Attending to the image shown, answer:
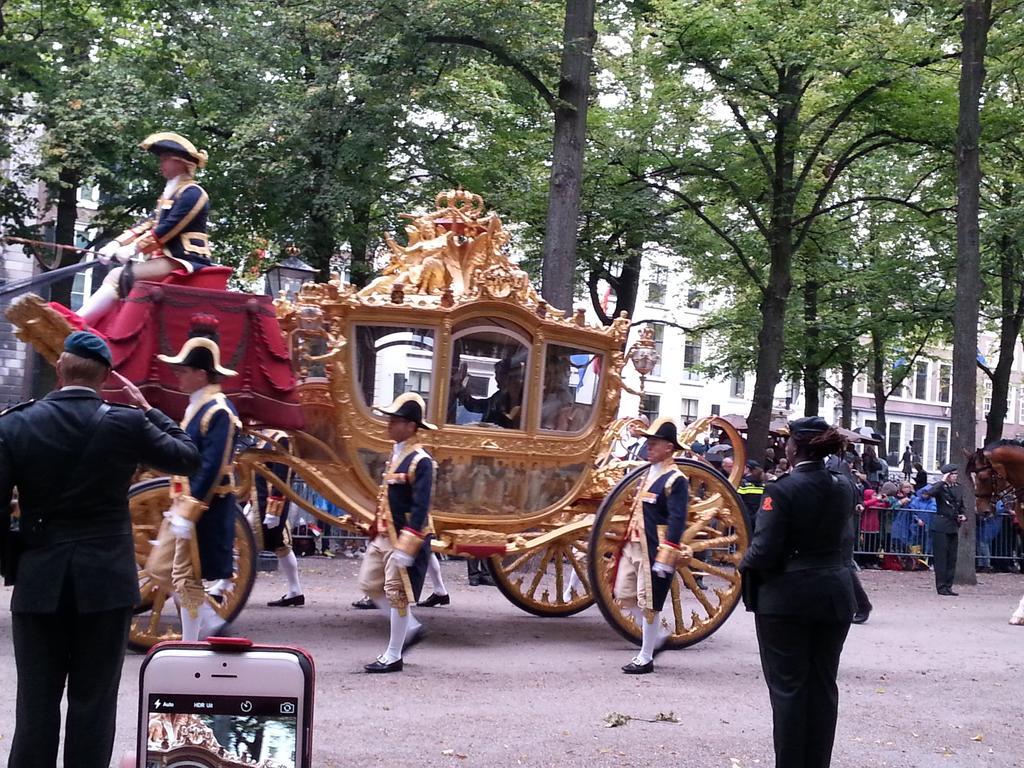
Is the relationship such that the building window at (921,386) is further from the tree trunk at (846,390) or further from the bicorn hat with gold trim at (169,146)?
the bicorn hat with gold trim at (169,146)

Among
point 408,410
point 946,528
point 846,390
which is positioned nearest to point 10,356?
point 946,528

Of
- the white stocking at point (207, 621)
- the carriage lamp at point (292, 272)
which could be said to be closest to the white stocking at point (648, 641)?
the white stocking at point (207, 621)

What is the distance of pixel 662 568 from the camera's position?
9.38 m

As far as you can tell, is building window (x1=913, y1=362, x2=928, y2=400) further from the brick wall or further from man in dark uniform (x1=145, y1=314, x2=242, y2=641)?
man in dark uniform (x1=145, y1=314, x2=242, y2=641)

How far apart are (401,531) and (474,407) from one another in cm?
175

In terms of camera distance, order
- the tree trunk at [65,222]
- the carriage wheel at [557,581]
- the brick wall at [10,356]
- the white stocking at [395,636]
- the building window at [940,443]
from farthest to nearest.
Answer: the building window at [940,443] → the brick wall at [10,356] → the tree trunk at [65,222] → the carriage wheel at [557,581] → the white stocking at [395,636]

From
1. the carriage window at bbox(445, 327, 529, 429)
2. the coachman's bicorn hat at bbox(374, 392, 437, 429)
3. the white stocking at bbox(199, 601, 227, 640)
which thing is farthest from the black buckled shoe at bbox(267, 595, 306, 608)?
the coachman's bicorn hat at bbox(374, 392, 437, 429)

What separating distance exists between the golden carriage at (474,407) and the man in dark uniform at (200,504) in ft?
4.94

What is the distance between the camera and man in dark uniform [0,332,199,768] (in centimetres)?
472

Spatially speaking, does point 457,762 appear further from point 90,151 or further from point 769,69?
→ point 769,69

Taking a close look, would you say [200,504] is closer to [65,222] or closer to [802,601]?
[802,601]

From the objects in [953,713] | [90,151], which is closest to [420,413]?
[953,713]

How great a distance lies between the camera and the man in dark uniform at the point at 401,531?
872cm

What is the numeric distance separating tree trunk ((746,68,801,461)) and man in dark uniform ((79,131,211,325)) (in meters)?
12.8
